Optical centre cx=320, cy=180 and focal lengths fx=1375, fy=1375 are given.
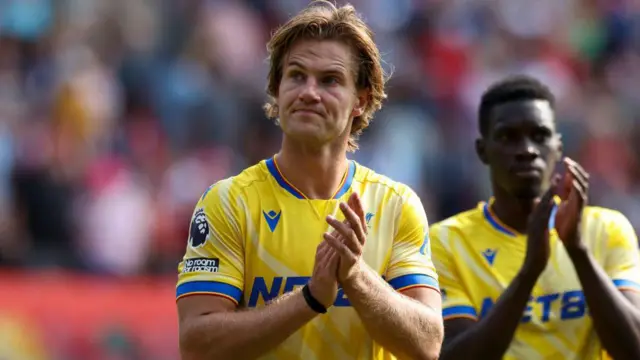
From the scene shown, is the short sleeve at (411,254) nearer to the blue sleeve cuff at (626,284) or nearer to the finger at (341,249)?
the finger at (341,249)

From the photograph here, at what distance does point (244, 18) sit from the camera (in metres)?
17.4

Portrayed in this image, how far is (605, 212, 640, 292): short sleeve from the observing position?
7.89 metres

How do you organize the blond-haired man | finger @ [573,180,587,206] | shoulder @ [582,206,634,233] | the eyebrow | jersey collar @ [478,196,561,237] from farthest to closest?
jersey collar @ [478,196,561,237] → shoulder @ [582,206,634,233] → finger @ [573,180,587,206] → the eyebrow → the blond-haired man

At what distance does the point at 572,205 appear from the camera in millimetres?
7355

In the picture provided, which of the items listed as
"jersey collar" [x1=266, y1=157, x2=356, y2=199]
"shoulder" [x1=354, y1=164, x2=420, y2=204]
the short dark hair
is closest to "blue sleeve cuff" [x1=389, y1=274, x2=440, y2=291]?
"shoulder" [x1=354, y1=164, x2=420, y2=204]

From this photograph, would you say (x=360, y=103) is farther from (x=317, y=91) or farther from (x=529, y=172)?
(x=529, y=172)

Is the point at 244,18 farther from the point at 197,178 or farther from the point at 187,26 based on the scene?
the point at 197,178

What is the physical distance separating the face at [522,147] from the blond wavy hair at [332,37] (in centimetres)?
140

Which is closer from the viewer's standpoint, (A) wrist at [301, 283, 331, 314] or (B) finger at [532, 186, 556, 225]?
(A) wrist at [301, 283, 331, 314]

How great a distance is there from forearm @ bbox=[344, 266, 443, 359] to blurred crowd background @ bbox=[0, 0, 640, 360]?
6042mm

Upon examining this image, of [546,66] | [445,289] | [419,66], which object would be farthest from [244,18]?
[445,289]

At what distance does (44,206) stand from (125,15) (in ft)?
12.3

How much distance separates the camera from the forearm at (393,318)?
619cm

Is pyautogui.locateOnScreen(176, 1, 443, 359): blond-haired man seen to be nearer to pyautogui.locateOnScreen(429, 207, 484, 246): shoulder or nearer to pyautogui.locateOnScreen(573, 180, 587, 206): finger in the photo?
pyautogui.locateOnScreen(573, 180, 587, 206): finger
